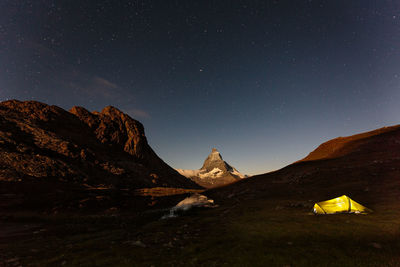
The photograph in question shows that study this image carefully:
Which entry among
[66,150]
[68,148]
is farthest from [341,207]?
[68,148]

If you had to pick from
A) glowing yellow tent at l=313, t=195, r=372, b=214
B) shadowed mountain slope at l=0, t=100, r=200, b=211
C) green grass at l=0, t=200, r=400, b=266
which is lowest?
green grass at l=0, t=200, r=400, b=266

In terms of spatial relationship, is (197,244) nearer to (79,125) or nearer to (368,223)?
(368,223)

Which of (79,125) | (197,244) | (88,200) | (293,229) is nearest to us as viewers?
(197,244)

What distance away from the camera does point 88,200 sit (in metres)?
43.6

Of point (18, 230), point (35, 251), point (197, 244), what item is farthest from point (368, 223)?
point (18, 230)

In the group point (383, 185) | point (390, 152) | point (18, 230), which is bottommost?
point (18, 230)

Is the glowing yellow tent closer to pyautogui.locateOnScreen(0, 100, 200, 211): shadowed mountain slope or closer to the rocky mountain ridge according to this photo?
pyautogui.locateOnScreen(0, 100, 200, 211): shadowed mountain slope

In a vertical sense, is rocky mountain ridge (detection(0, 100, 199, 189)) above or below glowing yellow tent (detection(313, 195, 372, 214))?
above

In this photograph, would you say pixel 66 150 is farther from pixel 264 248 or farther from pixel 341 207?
pixel 341 207

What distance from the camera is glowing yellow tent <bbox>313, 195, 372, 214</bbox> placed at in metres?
18.9

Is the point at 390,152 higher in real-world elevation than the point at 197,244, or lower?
higher

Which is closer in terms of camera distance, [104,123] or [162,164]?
[104,123]

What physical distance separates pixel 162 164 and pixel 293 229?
151 meters

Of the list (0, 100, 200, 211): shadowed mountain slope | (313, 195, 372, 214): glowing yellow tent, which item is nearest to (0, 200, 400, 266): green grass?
(313, 195, 372, 214): glowing yellow tent
